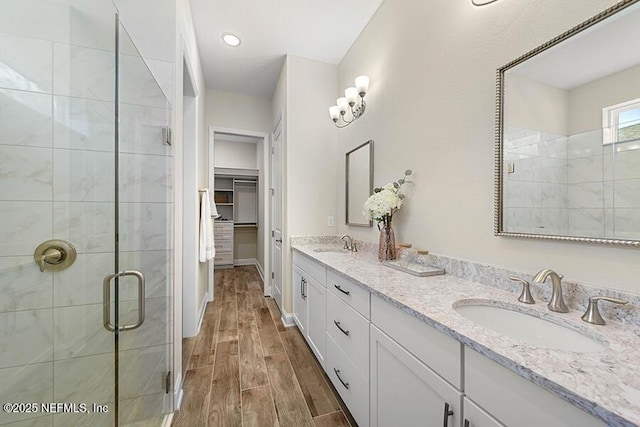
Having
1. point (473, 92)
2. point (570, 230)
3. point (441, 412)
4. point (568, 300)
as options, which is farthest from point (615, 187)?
point (441, 412)

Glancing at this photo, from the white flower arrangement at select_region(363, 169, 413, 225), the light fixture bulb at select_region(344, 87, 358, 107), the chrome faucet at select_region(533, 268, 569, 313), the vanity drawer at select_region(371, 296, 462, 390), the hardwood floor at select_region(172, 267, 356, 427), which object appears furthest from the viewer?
the light fixture bulb at select_region(344, 87, 358, 107)

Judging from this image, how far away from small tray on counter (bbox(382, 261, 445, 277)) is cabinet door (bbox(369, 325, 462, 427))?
0.40 metres

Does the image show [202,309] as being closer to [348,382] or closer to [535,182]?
[348,382]

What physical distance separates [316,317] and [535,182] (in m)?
1.62

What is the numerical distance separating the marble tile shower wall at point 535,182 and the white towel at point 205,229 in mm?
2752

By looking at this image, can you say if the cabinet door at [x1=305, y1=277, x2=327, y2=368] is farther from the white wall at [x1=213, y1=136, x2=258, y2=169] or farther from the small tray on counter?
the white wall at [x1=213, y1=136, x2=258, y2=169]

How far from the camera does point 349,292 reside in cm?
143

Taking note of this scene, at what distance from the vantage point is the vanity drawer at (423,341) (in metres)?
0.74

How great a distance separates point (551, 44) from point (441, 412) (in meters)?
1.39

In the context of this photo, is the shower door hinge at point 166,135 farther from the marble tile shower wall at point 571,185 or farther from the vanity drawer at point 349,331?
the marble tile shower wall at point 571,185

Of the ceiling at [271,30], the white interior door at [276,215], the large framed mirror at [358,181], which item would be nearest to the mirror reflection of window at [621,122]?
the large framed mirror at [358,181]

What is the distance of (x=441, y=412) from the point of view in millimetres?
792

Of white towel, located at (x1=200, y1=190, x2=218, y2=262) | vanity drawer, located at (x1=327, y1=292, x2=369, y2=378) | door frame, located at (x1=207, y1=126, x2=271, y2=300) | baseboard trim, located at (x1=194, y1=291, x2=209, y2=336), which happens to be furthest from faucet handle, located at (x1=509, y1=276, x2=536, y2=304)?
door frame, located at (x1=207, y1=126, x2=271, y2=300)

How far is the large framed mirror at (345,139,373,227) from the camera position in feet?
7.38
